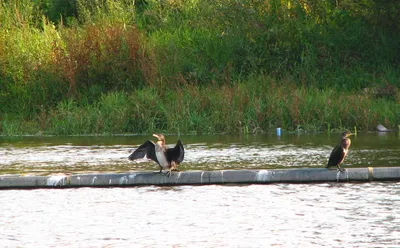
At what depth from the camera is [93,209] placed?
36.4 feet

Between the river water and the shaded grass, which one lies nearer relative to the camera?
the river water

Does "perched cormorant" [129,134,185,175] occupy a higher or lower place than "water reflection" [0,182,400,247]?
higher

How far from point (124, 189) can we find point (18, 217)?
2.67 m

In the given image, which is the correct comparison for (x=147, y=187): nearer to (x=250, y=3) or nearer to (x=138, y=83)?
(x=138, y=83)

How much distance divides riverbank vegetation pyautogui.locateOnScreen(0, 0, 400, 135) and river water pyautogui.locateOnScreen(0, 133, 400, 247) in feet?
21.0

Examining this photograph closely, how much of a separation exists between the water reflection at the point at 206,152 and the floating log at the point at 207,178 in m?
1.79

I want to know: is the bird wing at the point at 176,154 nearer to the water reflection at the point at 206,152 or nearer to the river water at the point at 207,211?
the river water at the point at 207,211

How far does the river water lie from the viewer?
890cm

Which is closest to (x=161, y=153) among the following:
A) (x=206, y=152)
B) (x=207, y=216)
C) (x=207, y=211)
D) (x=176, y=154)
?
(x=176, y=154)

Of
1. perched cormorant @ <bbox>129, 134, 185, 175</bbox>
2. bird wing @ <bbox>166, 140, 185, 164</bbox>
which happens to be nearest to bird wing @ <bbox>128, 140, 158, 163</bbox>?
perched cormorant @ <bbox>129, 134, 185, 175</bbox>

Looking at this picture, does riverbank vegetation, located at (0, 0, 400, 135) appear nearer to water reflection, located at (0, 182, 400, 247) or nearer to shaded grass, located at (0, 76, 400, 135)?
shaded grass, located at (0, 76, 400, 135)

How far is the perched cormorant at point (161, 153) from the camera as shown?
496 inches

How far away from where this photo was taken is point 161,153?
41.4 ft

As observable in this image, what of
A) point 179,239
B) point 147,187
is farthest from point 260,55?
point 179,239
